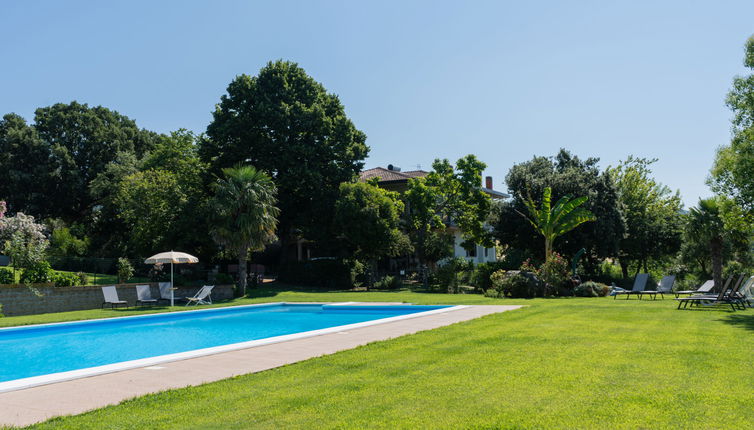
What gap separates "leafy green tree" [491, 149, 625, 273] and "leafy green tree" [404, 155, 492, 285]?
4.93 ft

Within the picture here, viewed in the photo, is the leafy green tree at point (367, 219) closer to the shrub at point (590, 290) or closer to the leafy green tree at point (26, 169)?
the shrub at point (590, 290)

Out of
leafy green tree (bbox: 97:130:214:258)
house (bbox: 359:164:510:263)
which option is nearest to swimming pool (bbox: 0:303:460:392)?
leafy green tree (bbox: 97:130:214:258)

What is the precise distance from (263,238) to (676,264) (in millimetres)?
29734

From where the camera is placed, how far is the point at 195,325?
61.0 feet

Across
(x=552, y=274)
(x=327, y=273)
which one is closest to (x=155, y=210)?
(x=327, y=273)

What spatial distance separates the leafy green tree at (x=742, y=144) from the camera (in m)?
16.5

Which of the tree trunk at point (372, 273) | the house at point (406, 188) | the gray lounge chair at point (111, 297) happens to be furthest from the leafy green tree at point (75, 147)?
the gray lounge chair at point (111, 297)

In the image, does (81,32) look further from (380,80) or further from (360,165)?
(360,165)

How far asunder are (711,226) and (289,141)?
23.8 meters

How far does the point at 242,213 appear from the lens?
91.1 feet

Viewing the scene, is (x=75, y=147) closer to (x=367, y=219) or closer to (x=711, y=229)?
(x=367, y=219)

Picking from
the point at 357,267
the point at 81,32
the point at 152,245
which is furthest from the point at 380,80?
the point at 152,245

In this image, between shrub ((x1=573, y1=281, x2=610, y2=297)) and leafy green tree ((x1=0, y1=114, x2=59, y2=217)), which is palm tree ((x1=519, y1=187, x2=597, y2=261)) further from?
leafy green tree ((x1=0, y1=114, x2=59, y2=217))

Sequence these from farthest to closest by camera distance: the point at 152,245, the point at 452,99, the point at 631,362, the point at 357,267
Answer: the point at 357,267, the point at 152,245, the point at 452,99, the point at 631,362
